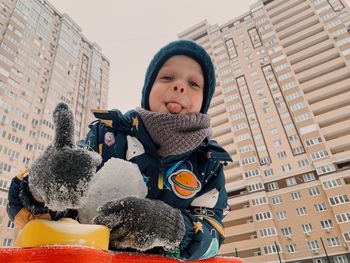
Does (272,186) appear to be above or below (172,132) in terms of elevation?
above

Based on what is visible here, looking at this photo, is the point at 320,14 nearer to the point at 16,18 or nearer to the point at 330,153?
the point at 330,153

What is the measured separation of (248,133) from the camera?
3341 centimetres

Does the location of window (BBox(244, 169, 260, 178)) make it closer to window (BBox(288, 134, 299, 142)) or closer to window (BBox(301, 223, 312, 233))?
window (BBox(288, 134, 299, 142))

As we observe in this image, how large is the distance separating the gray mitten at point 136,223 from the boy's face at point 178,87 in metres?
0.82

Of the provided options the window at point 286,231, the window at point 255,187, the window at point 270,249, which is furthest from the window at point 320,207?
the window at point 255,187

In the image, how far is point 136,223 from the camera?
2.32 feet

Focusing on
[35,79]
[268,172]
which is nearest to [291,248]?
[268,172]

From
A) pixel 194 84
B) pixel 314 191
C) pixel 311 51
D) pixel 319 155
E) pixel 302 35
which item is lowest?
pixel 194 84

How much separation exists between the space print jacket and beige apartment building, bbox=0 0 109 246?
23766 millimetres

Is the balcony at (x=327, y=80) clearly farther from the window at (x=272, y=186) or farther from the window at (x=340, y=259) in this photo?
the window at (x=340, y=259)

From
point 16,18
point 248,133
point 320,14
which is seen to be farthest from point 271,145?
point 16,18

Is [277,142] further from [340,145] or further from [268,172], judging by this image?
[340,145]

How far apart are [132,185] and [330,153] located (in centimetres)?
3157

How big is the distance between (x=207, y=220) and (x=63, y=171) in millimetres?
759
